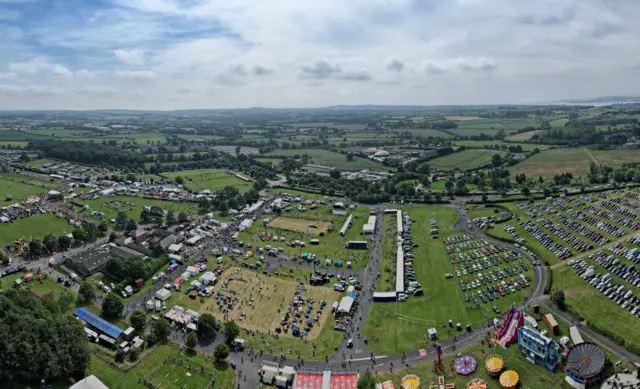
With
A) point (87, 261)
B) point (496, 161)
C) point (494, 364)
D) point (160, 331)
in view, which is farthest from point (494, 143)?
point (160, 331)

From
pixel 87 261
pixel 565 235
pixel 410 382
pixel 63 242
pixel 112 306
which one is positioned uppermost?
pixel 565 235

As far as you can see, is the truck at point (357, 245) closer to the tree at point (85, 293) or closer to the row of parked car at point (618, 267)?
the row of parked car at point (618, 267)

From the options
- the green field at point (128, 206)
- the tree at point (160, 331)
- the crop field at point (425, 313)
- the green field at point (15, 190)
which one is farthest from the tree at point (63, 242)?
the crop field at point (425, 313)

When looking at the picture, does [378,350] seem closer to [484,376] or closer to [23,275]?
[484,376]

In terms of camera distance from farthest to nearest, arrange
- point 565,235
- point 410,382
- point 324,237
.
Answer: point 324,237
point 565,235
point 410,382

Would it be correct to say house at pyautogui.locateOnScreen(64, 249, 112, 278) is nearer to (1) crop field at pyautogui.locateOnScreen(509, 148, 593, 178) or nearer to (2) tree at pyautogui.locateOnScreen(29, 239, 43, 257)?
(2) tree at pyautogui.locateOnScreen(29, 239, 43, 257)

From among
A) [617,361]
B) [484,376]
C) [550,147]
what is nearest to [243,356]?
[484,376]

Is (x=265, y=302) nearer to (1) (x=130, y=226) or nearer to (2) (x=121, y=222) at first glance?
(1) (x=130, y=226)
